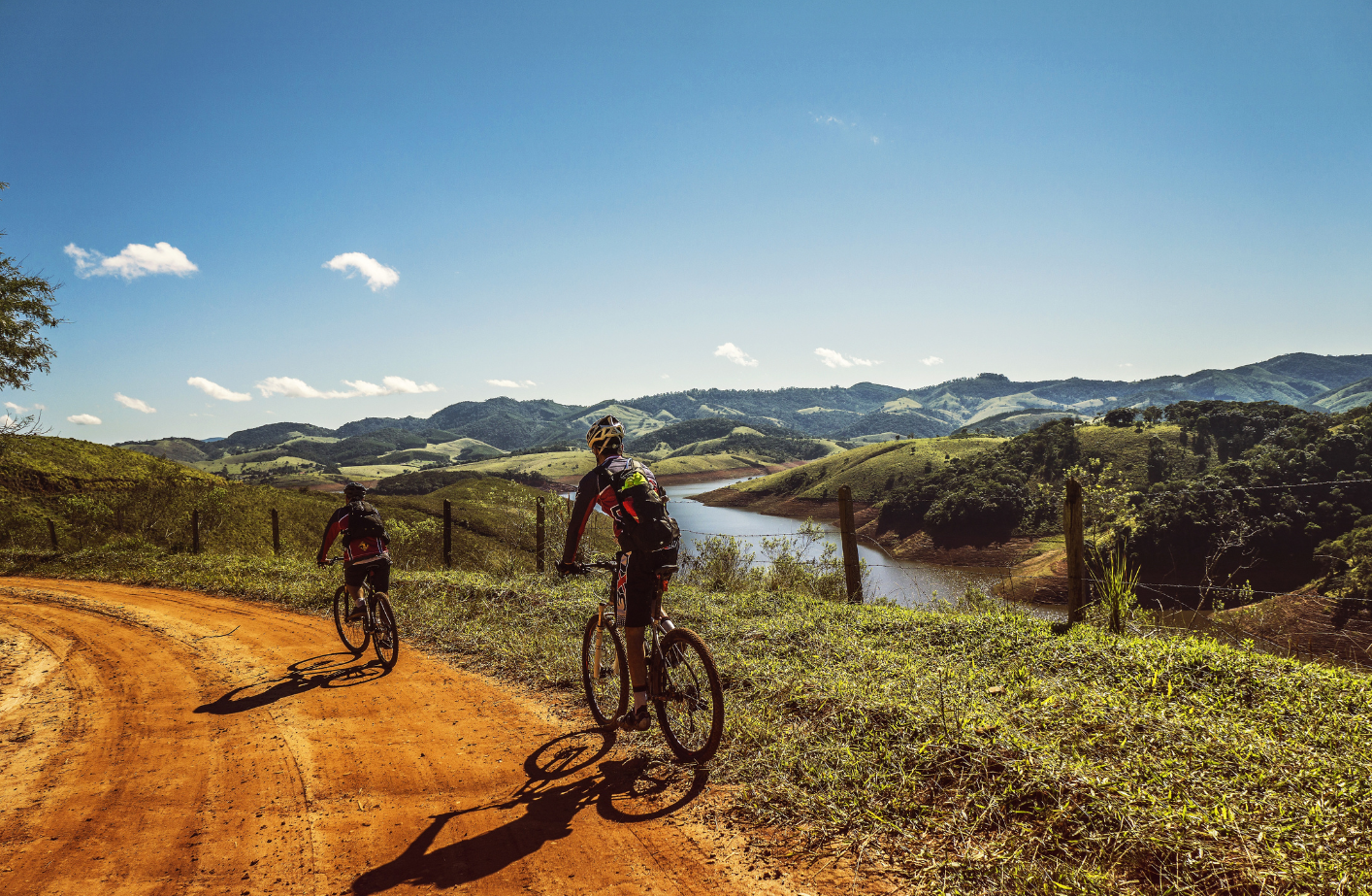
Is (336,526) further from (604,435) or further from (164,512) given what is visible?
(164,512)

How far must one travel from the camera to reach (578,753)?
15.6 ft

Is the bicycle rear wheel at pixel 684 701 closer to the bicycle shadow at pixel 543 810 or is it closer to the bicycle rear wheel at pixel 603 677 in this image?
the bicycle shadow at pixel 543 810

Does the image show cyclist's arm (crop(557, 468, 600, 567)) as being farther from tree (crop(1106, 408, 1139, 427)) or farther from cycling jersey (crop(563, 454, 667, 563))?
tree (crop(1106, 408, 1139, 427))

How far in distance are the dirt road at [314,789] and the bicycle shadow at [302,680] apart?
4 centimetres

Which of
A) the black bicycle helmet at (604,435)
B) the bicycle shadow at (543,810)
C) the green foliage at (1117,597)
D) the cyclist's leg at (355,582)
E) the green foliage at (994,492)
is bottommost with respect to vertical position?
the green foliage at (994,492)

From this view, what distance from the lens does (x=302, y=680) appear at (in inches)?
266

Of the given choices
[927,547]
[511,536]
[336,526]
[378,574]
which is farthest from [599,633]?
[927,547]

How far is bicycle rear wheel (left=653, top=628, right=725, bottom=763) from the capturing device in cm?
433

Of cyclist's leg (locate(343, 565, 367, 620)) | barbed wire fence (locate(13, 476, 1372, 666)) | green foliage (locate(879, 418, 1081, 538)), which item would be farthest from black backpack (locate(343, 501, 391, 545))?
green foliage (locate(879, 418, 1081, 538))

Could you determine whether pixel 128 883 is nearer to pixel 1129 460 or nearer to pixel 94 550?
pixel 94 550

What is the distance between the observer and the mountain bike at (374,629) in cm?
720

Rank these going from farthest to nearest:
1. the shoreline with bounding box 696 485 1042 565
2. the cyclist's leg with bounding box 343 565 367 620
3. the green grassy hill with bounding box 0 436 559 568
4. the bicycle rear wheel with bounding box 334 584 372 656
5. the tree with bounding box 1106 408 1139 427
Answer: the tree with bounding box 1106 408 1139 427
the shoreline with bounding box 696 485 1042 565
the green grassy hill with bounding box 0 436 559 568
the bicycle rear wheel with bounding box 334 584 372 656
the cyclist's leg with bounding box 343 565 367 620

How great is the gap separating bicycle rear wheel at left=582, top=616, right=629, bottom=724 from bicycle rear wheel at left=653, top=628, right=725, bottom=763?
475mm

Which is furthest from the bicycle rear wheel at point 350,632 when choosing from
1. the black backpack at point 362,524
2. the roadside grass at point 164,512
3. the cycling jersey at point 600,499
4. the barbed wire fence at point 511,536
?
the roadside grass at point 164,512
